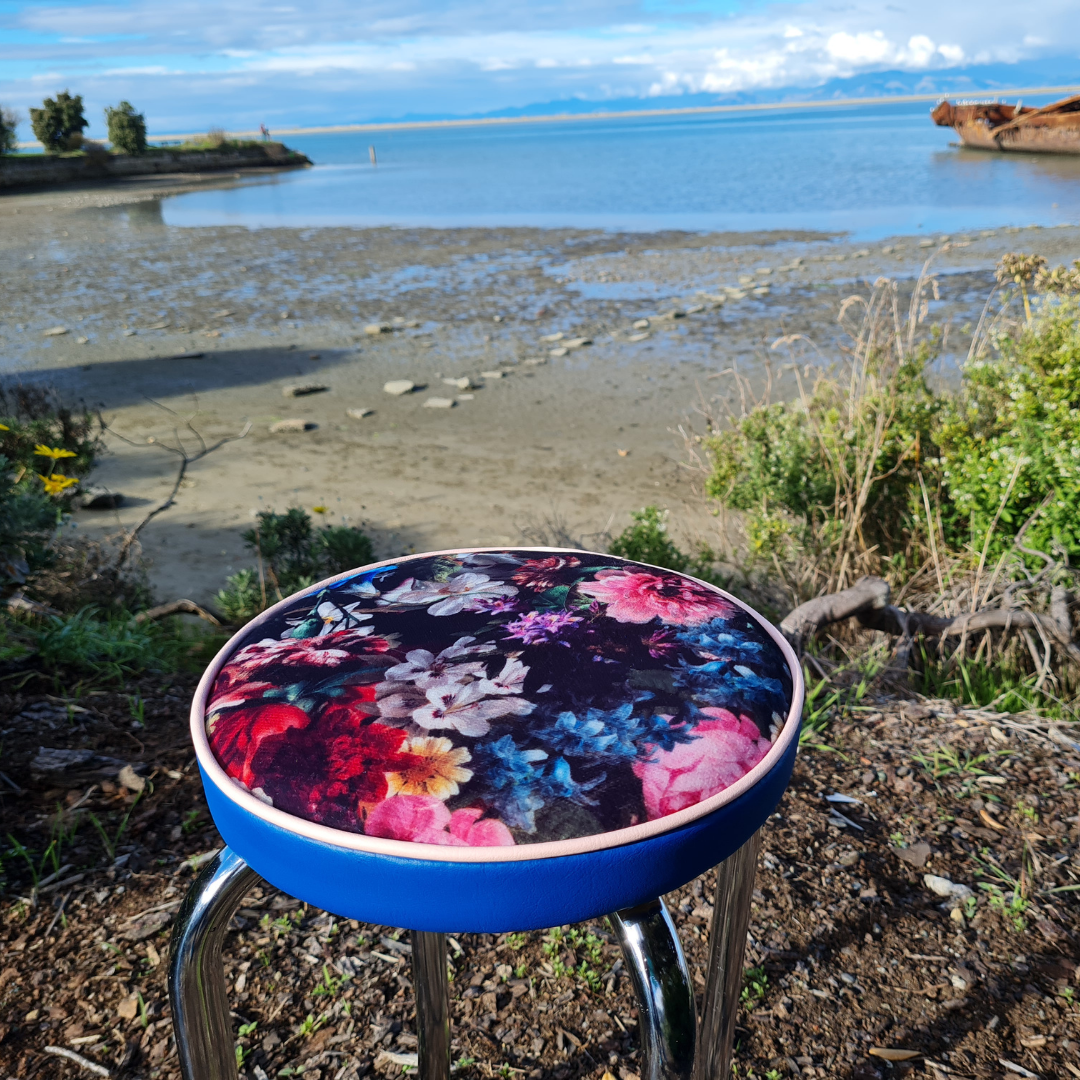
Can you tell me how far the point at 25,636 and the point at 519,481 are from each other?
4199 millimetres

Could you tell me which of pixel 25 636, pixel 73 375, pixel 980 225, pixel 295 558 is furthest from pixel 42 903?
pixel 980 225

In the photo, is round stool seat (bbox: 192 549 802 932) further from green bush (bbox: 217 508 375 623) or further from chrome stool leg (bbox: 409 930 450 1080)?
green bush (bbox: 217 508 375 623)

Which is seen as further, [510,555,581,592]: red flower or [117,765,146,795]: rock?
[117,765,146,795]: rock

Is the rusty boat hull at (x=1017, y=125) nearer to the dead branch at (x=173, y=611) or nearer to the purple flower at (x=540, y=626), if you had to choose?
the dead branch at (x=173, y=611)

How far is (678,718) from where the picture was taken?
98 centimetres

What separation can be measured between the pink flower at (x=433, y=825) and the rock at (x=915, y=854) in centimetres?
180

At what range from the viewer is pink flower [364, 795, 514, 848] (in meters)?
0.83

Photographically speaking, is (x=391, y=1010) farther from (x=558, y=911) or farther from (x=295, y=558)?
(x=295, y=558)

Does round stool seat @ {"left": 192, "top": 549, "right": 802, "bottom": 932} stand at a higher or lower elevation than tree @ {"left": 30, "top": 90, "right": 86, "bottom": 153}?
lower

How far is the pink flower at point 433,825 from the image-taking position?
83 centimetres

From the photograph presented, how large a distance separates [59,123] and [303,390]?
41809 mm

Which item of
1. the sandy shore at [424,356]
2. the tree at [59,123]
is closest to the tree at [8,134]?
the tree at [59,123]

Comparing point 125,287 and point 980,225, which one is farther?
point 980,225

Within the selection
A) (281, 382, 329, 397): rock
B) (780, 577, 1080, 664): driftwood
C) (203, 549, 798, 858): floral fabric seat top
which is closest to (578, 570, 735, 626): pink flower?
(203, 549, 798, 858): floral fabric seat top
